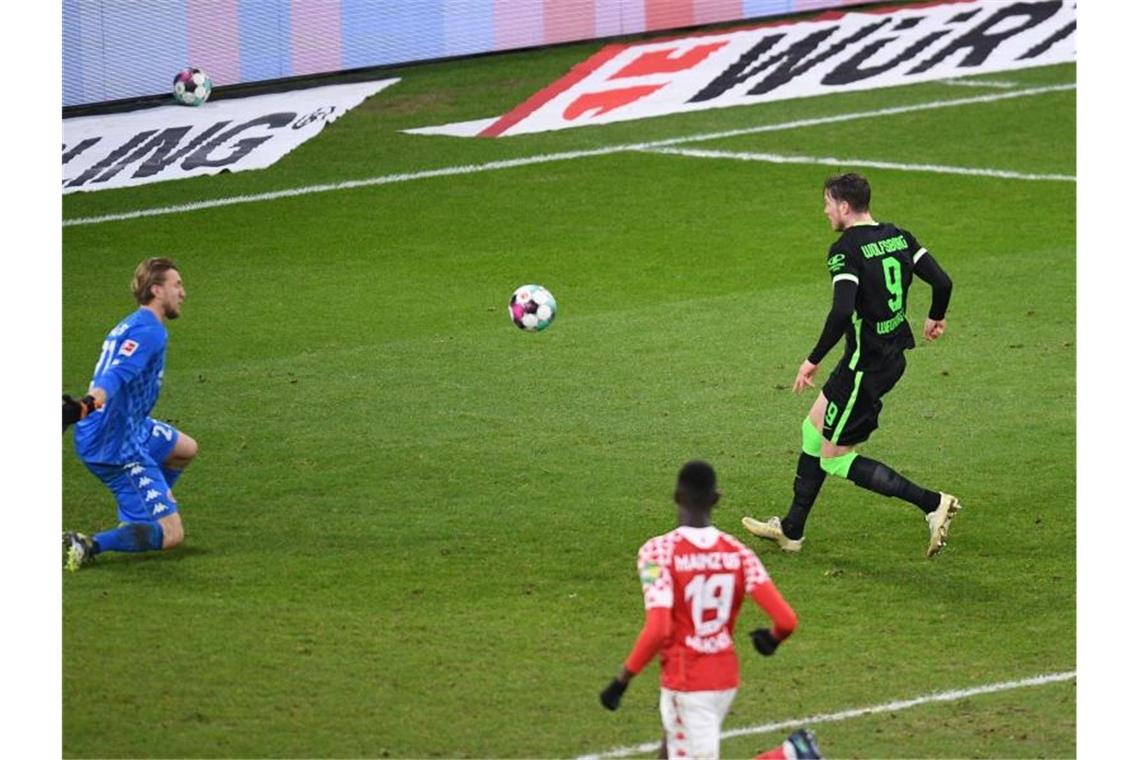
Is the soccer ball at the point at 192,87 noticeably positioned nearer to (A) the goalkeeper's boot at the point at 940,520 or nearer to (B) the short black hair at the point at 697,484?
(A) the goalkeeper's boot at the point at 940,520

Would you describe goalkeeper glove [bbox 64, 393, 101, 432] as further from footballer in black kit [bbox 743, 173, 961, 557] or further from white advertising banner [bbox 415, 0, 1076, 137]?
white advertising banner [bbox 415, 0, 1076, 137]

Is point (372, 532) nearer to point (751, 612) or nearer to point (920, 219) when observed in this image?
point (751, 612)

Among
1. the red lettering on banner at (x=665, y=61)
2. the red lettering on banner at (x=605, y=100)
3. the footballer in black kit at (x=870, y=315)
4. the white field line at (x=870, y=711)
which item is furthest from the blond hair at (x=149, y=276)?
the red lettering on banner at (x=665, y=61)

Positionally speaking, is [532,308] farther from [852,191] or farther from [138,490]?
[138,490]

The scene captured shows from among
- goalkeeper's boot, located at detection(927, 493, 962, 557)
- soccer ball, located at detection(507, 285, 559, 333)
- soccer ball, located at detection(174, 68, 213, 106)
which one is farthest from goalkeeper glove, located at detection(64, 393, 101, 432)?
soccer ball, located at detection(174, 68, 213, 106)

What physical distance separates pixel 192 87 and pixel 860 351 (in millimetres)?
13481

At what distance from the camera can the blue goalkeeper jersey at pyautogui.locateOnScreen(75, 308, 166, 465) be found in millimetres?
11555

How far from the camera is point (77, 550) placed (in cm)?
1172

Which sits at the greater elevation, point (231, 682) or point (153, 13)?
point (153, 13)

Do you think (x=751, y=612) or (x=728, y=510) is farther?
(x=728, y=510)

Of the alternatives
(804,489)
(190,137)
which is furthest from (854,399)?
(190,137)

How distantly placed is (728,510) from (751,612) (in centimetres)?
161
